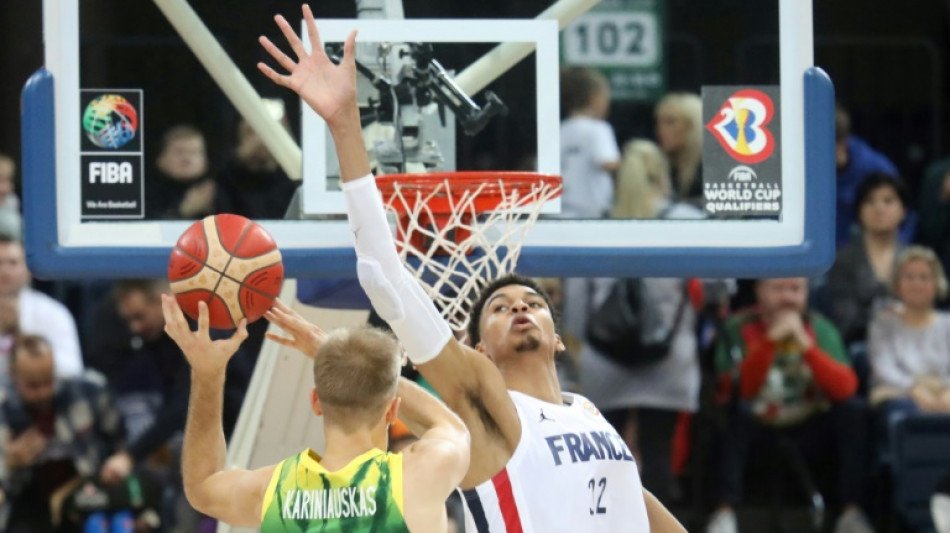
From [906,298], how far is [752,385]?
0.85 m

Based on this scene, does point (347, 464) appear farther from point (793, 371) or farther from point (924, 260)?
point (924, 260)

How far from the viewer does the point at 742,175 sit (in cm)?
574

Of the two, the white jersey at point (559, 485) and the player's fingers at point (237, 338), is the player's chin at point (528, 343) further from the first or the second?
the player's fingers at point (237, 338)

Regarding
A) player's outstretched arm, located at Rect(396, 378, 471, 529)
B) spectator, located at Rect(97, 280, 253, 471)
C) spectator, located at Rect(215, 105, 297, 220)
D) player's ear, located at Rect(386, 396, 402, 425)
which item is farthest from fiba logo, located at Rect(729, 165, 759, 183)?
spectator, located at Rect(97, 280, 253, 471)

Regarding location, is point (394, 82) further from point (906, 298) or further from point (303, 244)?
point (906, 298)

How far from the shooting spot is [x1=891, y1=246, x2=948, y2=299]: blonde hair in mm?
8297

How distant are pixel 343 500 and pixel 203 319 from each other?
567mm

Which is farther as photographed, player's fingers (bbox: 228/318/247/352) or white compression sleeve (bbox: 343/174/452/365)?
white compression sleeve (bbox: 343/174/452/365)

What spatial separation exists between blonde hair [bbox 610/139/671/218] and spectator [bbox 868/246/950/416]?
4.95 feet

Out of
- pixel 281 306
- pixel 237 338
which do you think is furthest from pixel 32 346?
pixel 237 338

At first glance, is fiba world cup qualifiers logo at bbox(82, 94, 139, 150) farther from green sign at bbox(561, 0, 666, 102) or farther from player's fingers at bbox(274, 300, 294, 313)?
green sign at bbox(561, 0, 666, 102)

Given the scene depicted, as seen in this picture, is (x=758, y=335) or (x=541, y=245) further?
(x=758, y=335)

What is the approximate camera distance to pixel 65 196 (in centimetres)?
557

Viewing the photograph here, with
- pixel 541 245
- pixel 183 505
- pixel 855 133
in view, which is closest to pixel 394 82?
pixel 541 245
